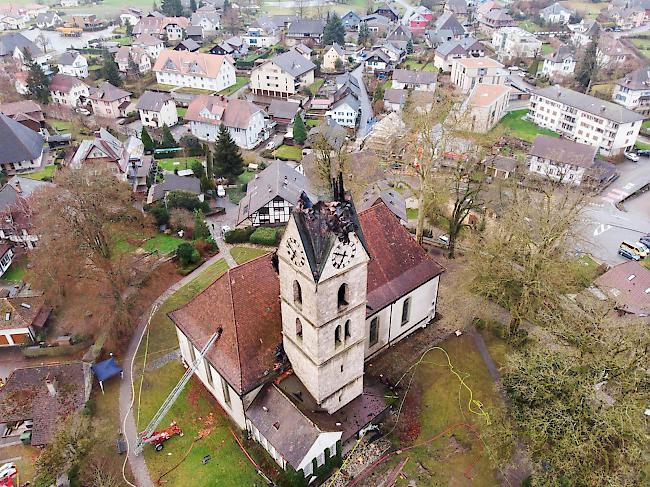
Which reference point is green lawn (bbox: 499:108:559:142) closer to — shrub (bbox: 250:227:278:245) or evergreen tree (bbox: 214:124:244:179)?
evergreen tree (bbox: 214:124:244:179)

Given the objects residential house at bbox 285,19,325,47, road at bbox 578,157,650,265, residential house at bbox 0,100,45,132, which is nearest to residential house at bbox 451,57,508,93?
road at bbox 578,157,650,265

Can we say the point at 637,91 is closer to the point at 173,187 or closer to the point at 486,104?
the point at 486,104

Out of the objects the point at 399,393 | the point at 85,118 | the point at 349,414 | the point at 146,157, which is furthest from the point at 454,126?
the point at 85,118

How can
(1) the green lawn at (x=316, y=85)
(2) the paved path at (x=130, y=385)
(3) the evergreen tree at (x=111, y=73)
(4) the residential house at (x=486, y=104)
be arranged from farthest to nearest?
1. (1) the green lawn at (x=316, y=85)
2. (3) the evergreen tree at (x=111, y=73)
3. (4) the residential house at (x=486, y=104)
4. (2) the paved path at (x=130, y=385)

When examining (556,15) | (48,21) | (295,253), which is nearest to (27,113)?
(295,253)

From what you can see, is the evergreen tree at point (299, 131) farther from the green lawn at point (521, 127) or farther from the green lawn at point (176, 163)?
the green lawn at point (521, 127)

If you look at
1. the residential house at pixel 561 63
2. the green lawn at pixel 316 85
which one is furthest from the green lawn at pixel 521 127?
the green lawn at pixel 316 85
